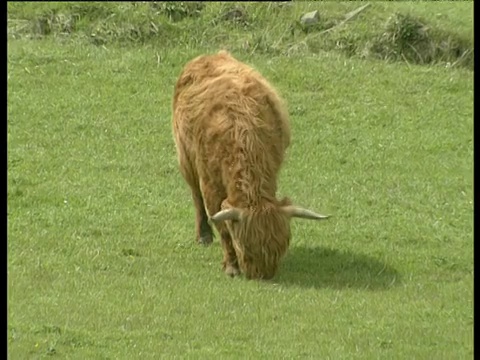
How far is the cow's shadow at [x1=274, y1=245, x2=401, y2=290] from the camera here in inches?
396

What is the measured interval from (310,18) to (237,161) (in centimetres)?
411

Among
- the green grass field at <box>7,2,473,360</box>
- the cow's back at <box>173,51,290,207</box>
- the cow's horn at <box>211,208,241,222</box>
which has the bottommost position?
the green grass field at <box>7,2,473,360</box>

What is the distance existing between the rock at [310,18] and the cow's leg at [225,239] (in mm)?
3139

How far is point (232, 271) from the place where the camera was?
10.3 m

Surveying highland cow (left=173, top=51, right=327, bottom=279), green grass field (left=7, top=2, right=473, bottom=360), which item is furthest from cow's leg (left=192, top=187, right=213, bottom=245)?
green grass field (left=7, top=2, right=473, bottom=360)

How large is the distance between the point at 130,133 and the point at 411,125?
4197 millimetres

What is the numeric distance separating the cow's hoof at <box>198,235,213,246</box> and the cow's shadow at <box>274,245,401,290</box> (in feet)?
2.98

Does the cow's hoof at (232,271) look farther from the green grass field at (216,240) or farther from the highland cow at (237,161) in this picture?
the green grass field at (216,240)

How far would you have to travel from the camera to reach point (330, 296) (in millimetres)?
9500

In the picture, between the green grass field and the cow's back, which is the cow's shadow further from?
the cow's back

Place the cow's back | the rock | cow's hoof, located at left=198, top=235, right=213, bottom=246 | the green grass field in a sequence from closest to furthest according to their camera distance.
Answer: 1. the green grass field
2. the cow's back
3. cow's hoof, located at left=198, top=235, right=213, bottom=246
4. the rock

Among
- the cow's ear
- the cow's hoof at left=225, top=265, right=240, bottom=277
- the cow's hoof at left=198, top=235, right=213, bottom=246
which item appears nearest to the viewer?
the cow's ear

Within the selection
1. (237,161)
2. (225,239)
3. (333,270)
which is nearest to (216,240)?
(225,239)

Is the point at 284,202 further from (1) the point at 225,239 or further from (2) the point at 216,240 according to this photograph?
(2) the point at 216,240
